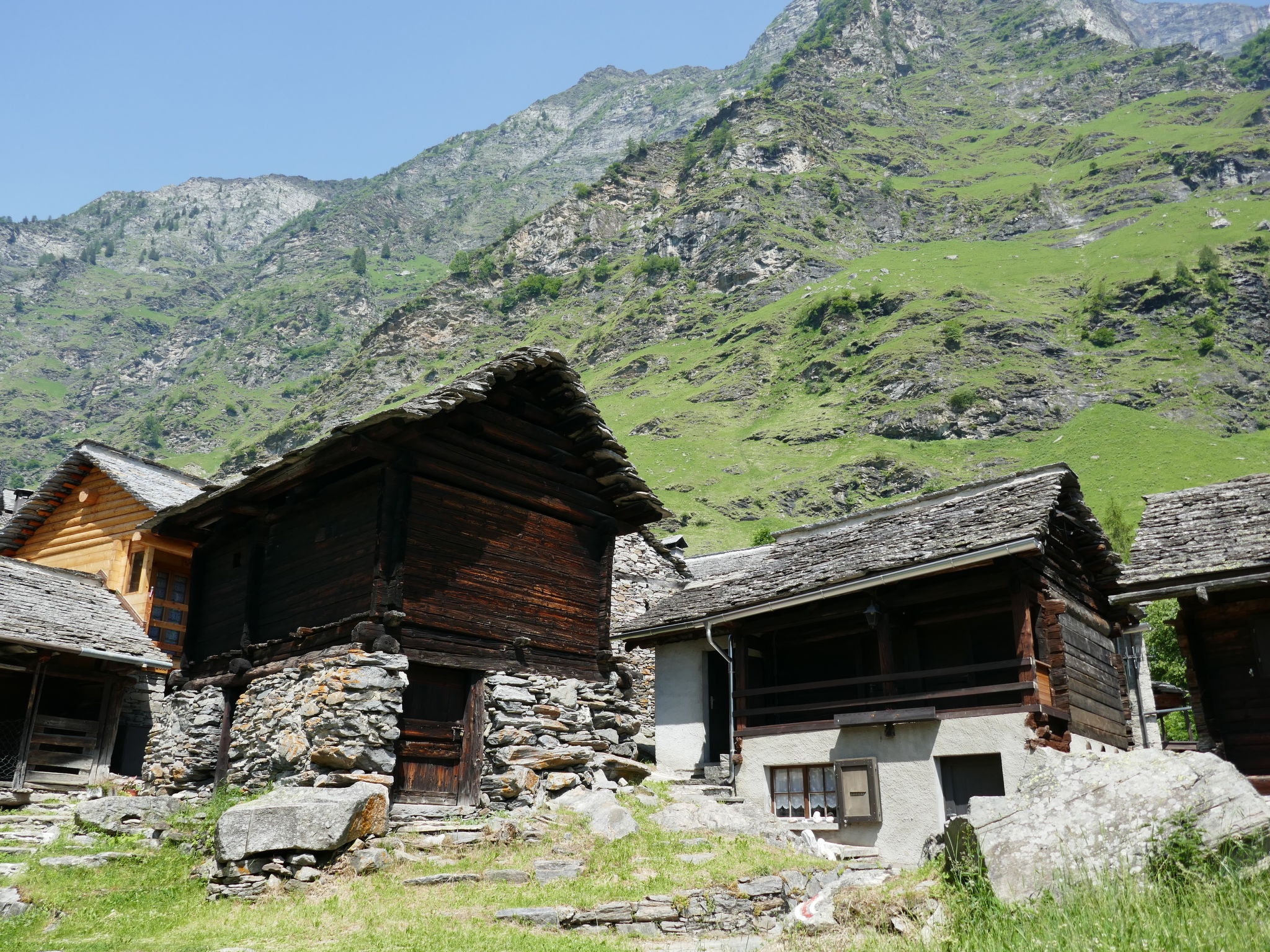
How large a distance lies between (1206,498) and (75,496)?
30415mm

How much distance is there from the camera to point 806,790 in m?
20.5

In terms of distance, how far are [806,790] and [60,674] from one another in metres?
18.0

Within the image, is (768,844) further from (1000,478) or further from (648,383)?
(648,383)

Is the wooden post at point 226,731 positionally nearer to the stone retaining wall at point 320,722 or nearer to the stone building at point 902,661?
the stone retaining wall at point 320,722

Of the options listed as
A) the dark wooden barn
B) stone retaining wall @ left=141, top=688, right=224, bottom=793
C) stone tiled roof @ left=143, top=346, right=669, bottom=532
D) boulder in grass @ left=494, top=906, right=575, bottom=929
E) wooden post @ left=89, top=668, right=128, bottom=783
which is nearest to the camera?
boulder in grass @ left=494, top=906, right=575, bottom=929

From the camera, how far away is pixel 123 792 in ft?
73.2

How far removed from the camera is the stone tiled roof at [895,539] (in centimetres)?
1895

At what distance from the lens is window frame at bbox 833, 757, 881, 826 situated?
18.8m

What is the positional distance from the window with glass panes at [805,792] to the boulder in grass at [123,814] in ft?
39.4

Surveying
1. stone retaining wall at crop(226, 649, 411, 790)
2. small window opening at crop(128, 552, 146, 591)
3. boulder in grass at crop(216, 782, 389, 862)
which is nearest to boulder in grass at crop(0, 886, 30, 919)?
boulder in grass at crop(216, 782, 389, 862)

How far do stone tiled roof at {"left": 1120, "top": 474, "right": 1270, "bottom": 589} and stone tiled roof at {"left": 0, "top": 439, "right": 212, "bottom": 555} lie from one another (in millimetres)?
23409

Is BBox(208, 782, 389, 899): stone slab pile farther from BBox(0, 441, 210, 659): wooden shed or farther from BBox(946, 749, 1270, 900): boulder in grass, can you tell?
BBox(0, 441, 210, 659): wooden shed

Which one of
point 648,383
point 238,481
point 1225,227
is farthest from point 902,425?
point 238,481

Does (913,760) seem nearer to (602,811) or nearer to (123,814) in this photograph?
(602,811)
